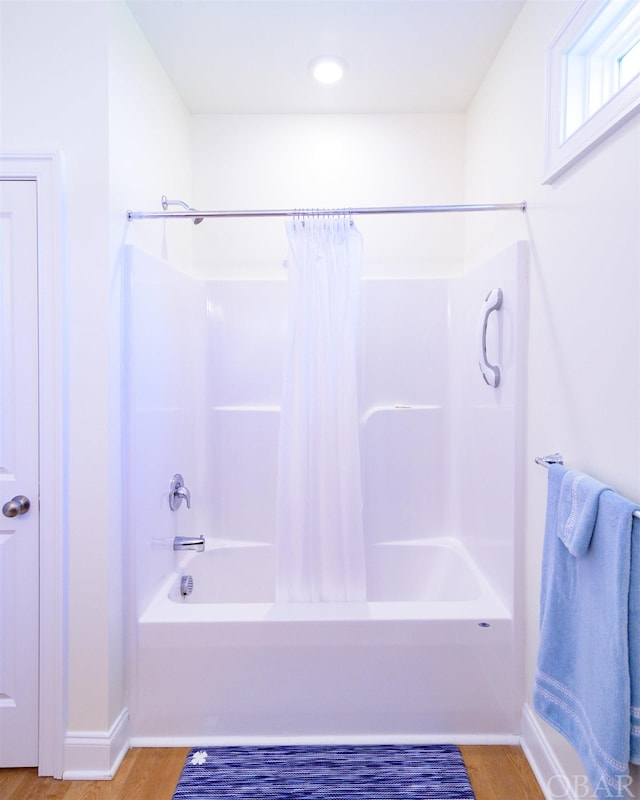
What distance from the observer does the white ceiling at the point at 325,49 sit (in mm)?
1913

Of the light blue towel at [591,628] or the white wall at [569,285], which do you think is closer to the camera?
the light blue towel at [591,628]

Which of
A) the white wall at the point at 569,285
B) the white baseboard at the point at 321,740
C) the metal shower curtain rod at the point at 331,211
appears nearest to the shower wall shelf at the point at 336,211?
the metal shower curtain rod at the point at 331,211

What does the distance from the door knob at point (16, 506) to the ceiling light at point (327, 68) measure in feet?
7.12

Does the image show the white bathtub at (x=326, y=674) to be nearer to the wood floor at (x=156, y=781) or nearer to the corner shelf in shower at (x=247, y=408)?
the wood floor at (x=156, y=781)

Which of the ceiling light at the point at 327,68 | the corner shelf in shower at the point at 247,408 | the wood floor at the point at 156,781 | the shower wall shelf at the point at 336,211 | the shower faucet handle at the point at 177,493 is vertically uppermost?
the ceiling light at the point at 327,68

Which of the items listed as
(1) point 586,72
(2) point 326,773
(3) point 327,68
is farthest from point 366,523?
(3) point 327,68

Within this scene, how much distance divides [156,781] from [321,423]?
1361 mm

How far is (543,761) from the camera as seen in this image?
1.66 m

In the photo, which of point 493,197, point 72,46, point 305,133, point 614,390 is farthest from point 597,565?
point 305,133

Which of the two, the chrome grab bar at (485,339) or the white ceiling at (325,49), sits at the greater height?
the white ceiling at (325,49)

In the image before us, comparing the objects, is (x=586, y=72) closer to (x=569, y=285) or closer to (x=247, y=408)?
(x=569, y=285)

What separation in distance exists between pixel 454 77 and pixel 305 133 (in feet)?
2.66

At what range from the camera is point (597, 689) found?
1142mm

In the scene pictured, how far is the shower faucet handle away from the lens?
2.23 m
